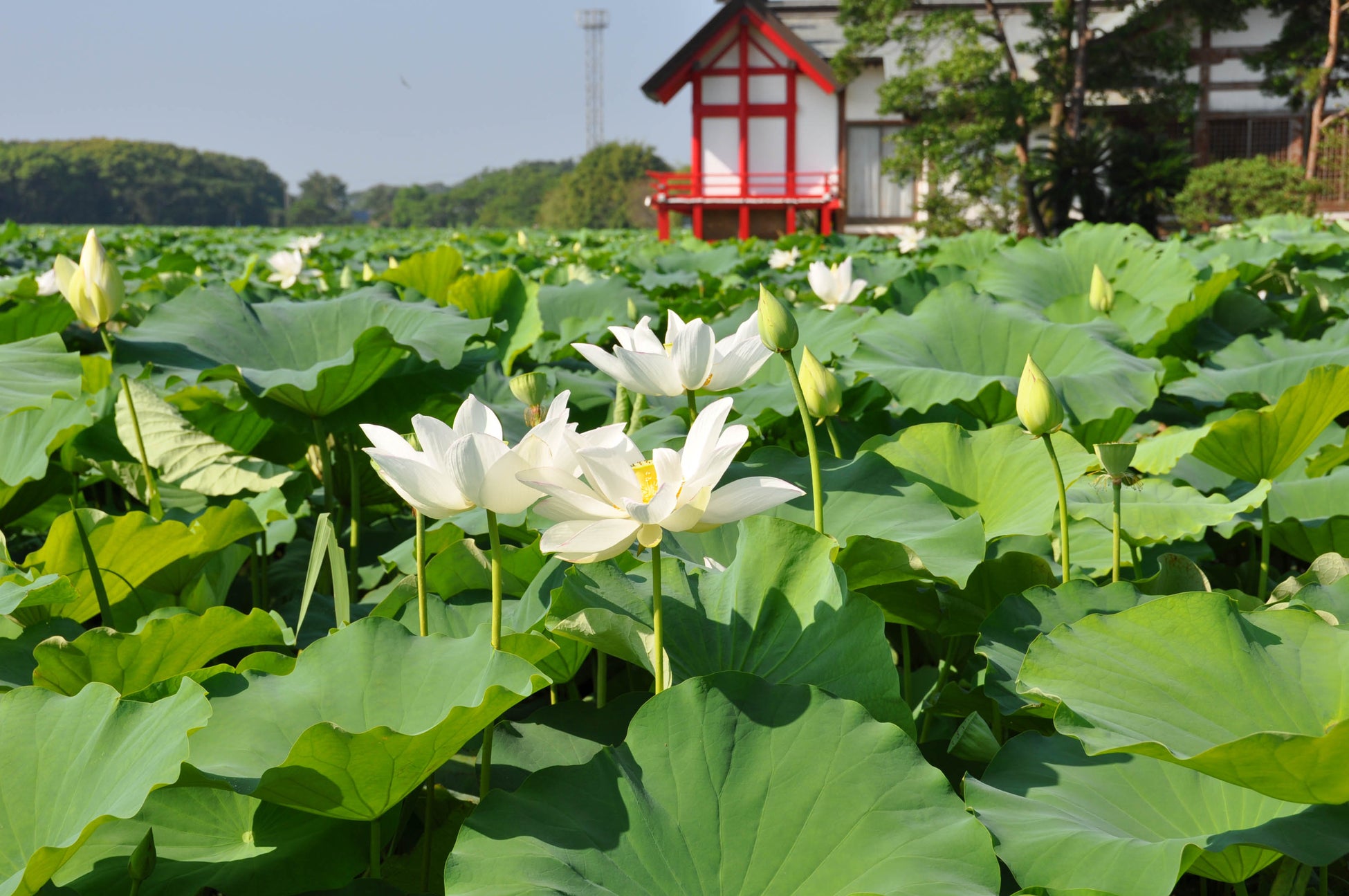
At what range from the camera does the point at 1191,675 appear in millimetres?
744

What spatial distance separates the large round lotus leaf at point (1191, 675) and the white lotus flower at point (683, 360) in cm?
39

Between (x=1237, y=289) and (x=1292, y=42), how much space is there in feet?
49.0

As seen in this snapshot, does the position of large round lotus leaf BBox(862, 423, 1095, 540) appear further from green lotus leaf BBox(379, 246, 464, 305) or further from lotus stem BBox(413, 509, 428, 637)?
green lotus leaf BBox(379, 246, 464, 305)

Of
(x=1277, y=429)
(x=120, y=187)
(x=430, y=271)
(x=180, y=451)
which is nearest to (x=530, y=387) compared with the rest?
(x=180, y=451)

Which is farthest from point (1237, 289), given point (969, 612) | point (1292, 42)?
point (1292, 42)

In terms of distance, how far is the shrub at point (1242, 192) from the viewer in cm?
1319

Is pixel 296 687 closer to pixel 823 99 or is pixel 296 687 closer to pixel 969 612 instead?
pixel 969 612

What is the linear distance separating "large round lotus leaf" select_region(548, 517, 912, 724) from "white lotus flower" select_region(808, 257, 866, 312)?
1.46 meters

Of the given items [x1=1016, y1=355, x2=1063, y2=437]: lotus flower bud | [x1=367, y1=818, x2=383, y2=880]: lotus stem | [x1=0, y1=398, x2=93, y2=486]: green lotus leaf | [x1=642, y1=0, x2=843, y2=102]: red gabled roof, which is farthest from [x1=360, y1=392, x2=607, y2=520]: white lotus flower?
[x1=642, y1=0, x2=843, y2=102]: red gabled roof

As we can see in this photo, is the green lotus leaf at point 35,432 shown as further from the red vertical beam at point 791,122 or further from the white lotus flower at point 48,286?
the red vertical beam at point 791,122

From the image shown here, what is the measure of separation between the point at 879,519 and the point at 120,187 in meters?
55.3

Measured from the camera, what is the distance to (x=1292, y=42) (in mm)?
14516

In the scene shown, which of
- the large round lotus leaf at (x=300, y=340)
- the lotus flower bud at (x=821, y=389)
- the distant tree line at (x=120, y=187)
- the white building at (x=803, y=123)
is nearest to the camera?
the lotus flower bud at (x=821, y=389)

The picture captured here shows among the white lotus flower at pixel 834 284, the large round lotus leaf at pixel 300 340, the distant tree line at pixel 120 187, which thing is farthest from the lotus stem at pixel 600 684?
the distant tree line at pixel 120 187
